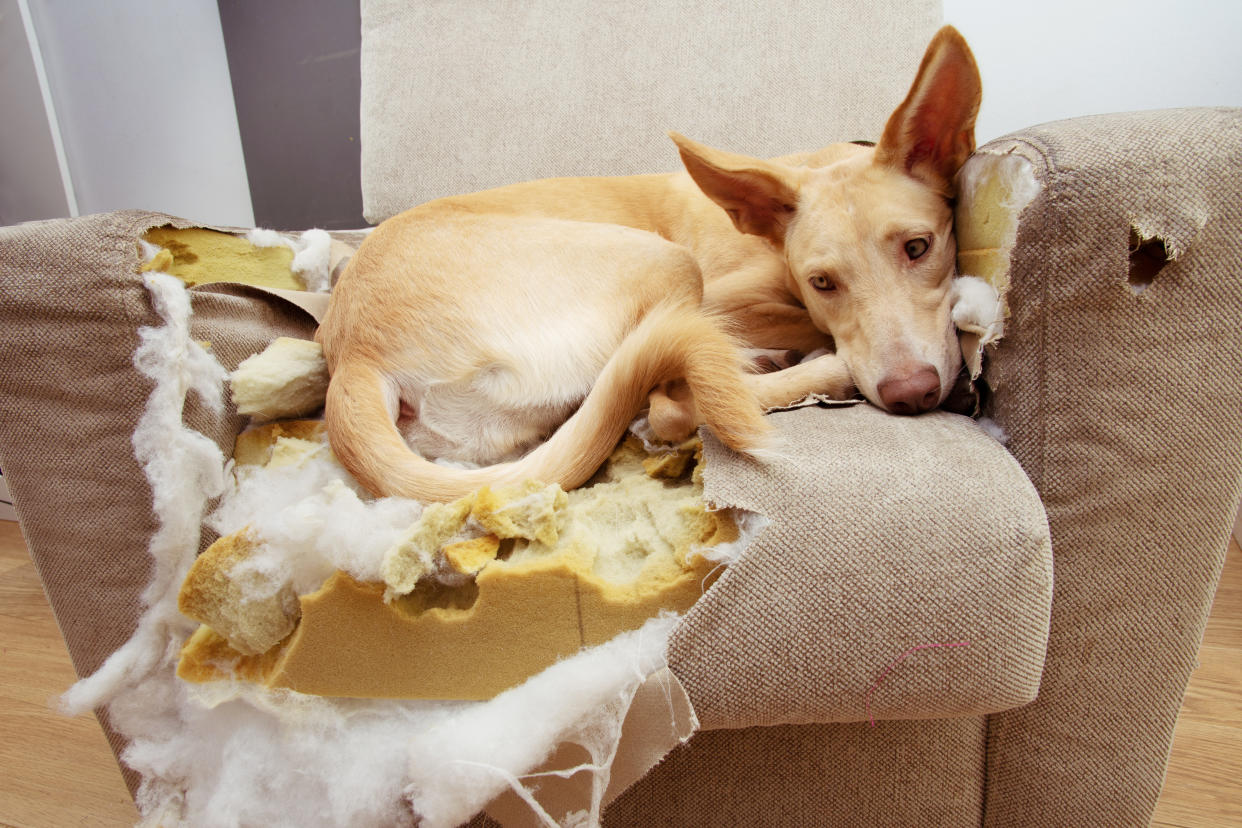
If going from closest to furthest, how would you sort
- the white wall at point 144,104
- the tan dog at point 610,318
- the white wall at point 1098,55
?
1. the tan dog at point 610,318
2. the white wall at point 1098,55
3. the white wall at point 144,104

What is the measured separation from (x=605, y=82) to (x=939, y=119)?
99cm

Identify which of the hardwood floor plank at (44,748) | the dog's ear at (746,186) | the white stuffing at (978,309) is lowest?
the hardwood floor plank at (44,748)

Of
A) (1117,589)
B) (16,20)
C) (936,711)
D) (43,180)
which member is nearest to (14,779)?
(936,711)

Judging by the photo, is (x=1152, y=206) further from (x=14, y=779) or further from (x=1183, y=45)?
(x=14, y=779)

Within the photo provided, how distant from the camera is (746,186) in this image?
1.20 m

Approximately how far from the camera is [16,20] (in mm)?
2273

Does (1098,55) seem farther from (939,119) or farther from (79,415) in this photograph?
(79,415)

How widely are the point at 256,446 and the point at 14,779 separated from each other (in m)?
0.90

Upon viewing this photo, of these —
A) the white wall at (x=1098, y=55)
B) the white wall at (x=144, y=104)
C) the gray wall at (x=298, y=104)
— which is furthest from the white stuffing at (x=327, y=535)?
the white wall at (x=144, y=104)

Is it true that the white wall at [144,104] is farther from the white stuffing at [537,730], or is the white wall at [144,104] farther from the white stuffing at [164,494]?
the white stuffing at [537,730]

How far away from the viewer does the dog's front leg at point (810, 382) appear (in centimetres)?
101

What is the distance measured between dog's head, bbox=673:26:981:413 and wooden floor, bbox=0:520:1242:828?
80 cm

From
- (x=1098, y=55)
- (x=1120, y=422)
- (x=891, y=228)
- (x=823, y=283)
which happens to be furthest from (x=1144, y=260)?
(x=1098, y=55)

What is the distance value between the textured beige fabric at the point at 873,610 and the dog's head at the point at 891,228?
31cm
